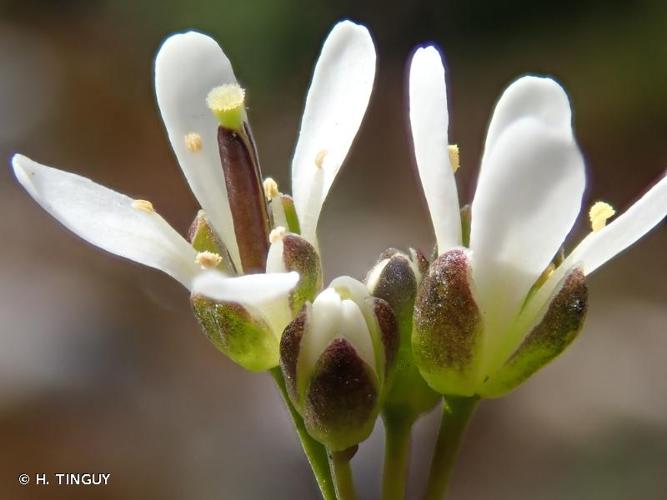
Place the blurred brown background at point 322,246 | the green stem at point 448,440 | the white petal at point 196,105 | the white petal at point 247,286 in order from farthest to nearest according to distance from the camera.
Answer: the blurred brown background at point 322,246, the white petal at point 196,105, the green stem at point 448,440, the white petal at point 247,286

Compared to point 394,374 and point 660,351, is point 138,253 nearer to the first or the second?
point 394,374

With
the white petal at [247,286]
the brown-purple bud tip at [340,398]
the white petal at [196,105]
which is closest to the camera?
the white petal at [247,286]

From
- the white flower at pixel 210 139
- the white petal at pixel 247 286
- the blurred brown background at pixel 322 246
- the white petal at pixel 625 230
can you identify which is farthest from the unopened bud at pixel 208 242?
the blurred brown background at pixel 322 246

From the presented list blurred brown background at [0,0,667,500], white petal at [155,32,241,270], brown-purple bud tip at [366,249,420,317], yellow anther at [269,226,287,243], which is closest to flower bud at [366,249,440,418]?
brown-purple bud tip at [366,249,420,317]

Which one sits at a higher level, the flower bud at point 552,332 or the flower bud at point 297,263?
the flower bud at point 297,263

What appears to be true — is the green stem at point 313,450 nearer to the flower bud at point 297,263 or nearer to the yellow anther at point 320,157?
the flower bud at point 297,263

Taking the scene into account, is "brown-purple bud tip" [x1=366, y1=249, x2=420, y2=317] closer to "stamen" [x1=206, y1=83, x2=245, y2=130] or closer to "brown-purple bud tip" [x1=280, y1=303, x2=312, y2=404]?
"brown-purple bud tip" [x1=280, y1=303, x2=312, y2=404]

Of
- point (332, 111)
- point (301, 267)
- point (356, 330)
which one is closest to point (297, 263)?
point (301, 267)
